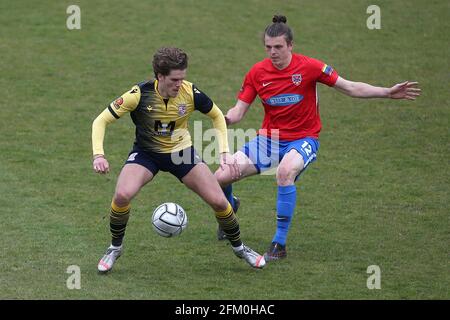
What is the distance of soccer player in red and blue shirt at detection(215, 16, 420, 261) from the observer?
406 inches

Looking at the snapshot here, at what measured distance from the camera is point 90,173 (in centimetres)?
1365

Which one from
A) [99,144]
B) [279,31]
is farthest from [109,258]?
[279,31]

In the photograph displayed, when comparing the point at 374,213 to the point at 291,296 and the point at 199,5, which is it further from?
the point at 199,5

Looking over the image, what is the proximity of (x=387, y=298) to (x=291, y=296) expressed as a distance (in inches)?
38.3

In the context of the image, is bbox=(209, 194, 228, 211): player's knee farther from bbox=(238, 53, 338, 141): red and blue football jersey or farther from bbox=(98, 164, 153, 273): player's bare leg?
bbox=(238, 53, 338, 141): red and blue football jersey

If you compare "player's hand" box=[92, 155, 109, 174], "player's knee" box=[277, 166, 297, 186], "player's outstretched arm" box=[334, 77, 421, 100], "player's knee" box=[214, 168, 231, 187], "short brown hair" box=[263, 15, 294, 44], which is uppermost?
"short brown hair" box=[263, 15, 294, 44]

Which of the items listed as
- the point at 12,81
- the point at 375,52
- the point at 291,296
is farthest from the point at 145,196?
the point at 375,52

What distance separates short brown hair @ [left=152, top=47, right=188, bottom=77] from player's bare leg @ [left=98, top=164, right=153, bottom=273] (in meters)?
1.11

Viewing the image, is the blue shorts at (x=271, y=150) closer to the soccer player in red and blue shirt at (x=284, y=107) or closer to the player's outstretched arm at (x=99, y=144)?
the soccer player in red and blue shirt at (x=284, y=107)

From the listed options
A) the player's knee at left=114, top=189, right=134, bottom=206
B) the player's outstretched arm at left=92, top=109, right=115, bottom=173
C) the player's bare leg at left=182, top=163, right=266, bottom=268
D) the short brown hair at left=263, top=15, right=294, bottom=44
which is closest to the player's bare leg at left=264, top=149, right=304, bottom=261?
the player's bare leg at left=182, top=163, right=266, bottom=268

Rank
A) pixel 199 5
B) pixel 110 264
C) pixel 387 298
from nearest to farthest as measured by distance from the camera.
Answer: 1. pixel 387 298
2. pixel 110 264
3. pixel 199 5

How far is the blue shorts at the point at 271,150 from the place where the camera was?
10539 millimetres

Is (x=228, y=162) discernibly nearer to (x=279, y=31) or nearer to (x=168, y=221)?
(x=168, y=221)

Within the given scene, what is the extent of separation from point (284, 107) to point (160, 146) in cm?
183
